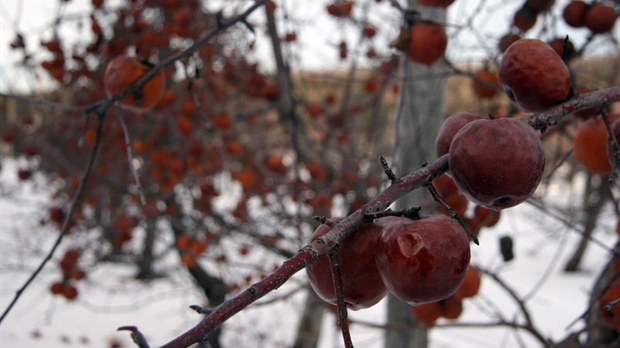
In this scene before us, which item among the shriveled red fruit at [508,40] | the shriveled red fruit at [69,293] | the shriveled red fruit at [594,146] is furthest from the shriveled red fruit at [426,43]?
the shriveled red fruit at [69,293]

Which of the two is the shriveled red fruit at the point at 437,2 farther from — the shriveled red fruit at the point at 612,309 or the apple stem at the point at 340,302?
the apple stem at the point at 340,302

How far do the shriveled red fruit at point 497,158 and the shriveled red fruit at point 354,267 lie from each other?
0.47 ft

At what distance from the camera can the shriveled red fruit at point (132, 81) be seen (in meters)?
1.37

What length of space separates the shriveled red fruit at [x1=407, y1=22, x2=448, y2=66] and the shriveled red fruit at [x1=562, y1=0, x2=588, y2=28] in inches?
13.9

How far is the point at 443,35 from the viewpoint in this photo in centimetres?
163

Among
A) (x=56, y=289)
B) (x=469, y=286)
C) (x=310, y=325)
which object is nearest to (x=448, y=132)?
(x=469, y=286)

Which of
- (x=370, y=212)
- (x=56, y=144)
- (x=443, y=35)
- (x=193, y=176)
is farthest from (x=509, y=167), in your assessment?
(x=56, y=144)

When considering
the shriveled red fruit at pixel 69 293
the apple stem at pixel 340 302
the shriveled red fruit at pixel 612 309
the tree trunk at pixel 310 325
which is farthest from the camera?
the tree trunk at pixel 310 325

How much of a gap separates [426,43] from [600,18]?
0.48m

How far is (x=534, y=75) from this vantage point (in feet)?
2.64

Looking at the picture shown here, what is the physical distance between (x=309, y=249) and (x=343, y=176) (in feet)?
9.03

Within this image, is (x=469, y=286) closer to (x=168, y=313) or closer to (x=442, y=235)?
(x=442, y=235)

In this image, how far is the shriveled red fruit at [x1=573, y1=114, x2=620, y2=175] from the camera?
3.39ft

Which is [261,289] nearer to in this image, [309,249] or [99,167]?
[309,249]
